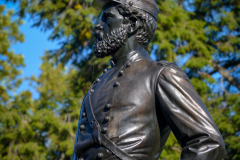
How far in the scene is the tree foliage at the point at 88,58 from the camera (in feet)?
39.3

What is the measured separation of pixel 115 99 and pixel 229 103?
9720 mm

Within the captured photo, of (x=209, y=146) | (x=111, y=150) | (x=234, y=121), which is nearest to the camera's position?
(x=209, y=146)

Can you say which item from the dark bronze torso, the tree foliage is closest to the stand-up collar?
the dark bronze torso

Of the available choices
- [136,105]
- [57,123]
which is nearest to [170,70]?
[136,105]

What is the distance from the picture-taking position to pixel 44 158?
12633 mm

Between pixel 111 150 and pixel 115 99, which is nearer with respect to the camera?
pixel 111 150

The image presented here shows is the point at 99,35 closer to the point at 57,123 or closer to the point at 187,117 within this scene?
the point at 187,117

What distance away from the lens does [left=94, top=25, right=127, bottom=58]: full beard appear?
2744 mm

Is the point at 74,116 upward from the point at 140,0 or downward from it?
downward

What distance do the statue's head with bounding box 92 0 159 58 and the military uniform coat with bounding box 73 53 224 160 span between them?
0.25 m

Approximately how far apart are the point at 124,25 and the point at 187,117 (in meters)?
0.85

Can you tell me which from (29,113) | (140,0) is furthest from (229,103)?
(140,0)

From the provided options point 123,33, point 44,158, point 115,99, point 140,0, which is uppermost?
point 140,0

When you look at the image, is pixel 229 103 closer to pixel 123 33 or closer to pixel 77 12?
pixel 77 12
